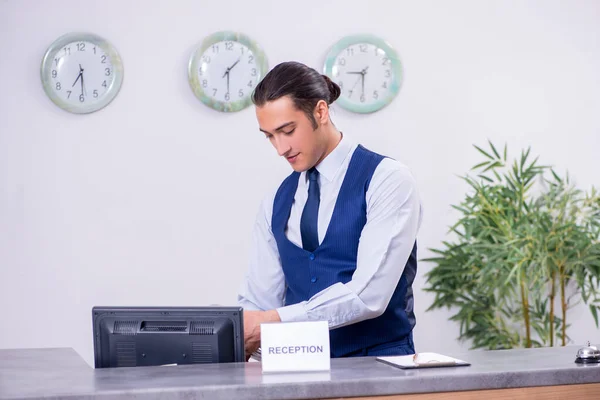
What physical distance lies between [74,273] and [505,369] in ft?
8.54

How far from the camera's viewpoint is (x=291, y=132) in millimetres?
2498

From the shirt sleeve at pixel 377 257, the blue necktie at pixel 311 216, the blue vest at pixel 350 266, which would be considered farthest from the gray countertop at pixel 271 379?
the blue necktie at pixel 311 216

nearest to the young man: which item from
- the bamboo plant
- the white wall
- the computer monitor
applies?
the computer monitor

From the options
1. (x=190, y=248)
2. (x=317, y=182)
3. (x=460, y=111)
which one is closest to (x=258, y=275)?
(x=317, y=182)

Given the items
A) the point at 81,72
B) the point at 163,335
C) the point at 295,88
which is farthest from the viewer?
the point at 81,72

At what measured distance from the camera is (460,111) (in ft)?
14.3

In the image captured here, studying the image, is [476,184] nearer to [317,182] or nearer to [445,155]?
[445,155]

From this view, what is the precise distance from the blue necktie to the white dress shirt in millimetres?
14

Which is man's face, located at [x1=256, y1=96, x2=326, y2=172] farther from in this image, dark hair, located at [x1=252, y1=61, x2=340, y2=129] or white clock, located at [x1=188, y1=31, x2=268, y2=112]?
white clock, located at [x1=188, y1=31, x2=268, y2=112]

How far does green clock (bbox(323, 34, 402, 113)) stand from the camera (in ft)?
13.7

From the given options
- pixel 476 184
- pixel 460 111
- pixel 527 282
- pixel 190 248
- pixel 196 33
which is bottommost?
pixel 527 282

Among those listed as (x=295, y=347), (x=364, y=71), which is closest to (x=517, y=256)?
(x=364, y=71)

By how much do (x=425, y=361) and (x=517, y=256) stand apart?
7.62 feet

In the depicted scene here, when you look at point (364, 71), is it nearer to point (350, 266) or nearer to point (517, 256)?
point (517, 256)
